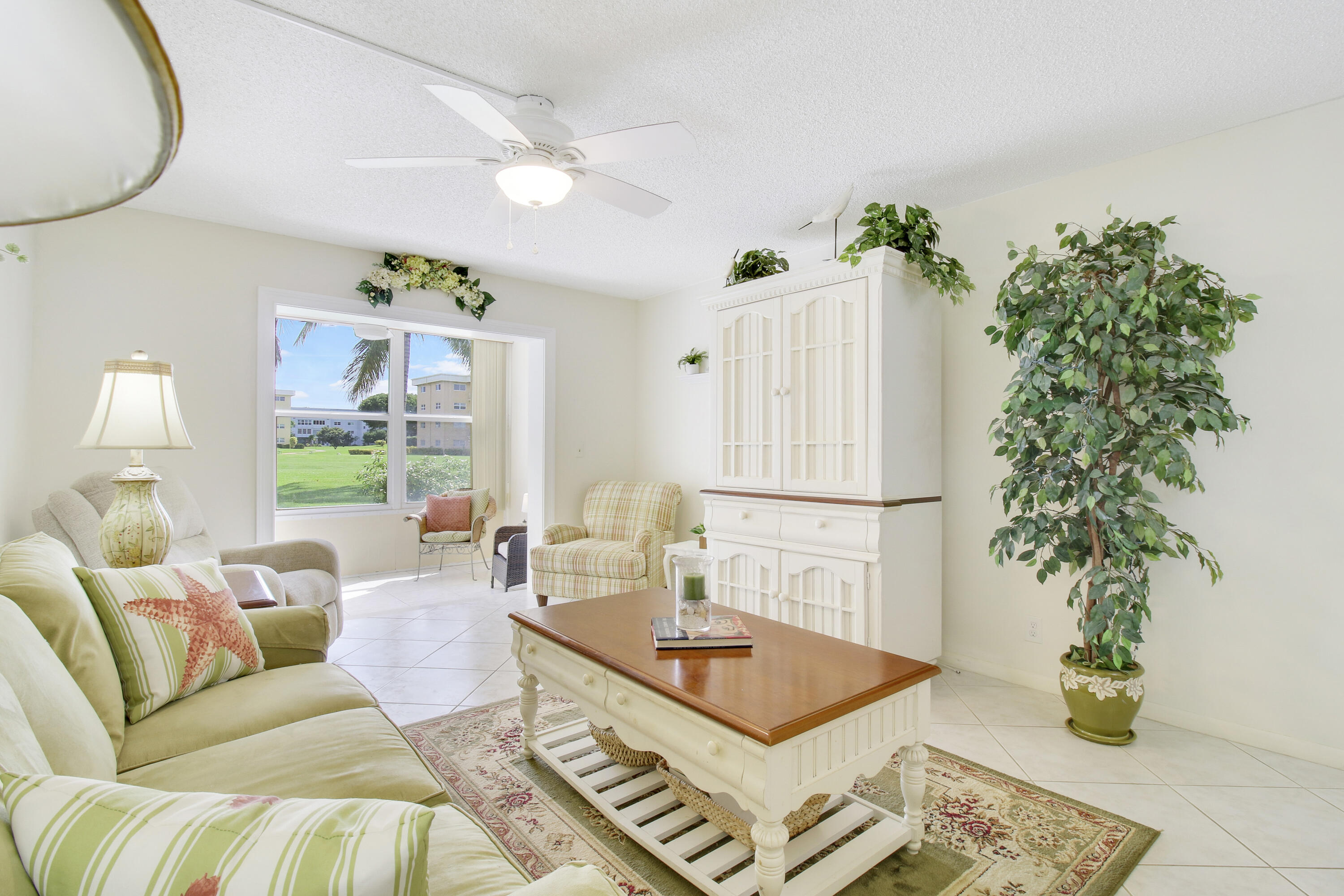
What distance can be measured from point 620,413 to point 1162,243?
374 cm

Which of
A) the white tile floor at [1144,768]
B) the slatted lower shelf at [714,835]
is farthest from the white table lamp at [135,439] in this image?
the slatted lower shelf at [714,835]

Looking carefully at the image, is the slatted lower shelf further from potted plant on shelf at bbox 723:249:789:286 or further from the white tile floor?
potted plant on shelf at bbox 723:249:789:286

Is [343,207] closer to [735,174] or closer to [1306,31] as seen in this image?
[735,174]

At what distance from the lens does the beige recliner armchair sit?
2693 millimetres

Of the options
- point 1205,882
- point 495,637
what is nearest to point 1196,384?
point 1205,882

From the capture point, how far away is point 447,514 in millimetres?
5812

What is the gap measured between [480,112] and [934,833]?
248cm

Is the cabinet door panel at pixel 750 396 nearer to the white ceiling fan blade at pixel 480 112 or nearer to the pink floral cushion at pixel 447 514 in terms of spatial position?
the white ceiling fan blade at pixel 480 112

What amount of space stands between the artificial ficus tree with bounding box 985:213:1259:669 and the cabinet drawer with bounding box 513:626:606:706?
70.0 inches

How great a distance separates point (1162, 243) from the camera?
8.04 feet

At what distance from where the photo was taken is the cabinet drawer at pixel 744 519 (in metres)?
3.36

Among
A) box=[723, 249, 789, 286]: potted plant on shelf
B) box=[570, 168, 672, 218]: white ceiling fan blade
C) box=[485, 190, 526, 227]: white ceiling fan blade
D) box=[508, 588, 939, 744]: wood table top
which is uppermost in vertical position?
box=[723, 249, 789, 286]: potted plant on shelf

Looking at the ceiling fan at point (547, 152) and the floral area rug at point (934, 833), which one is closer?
the floral area rug at point (934, 833)

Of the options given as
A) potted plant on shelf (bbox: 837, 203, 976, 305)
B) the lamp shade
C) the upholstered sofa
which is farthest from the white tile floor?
potted plant on shelf (bbox: 837, 203, 976, 305)
